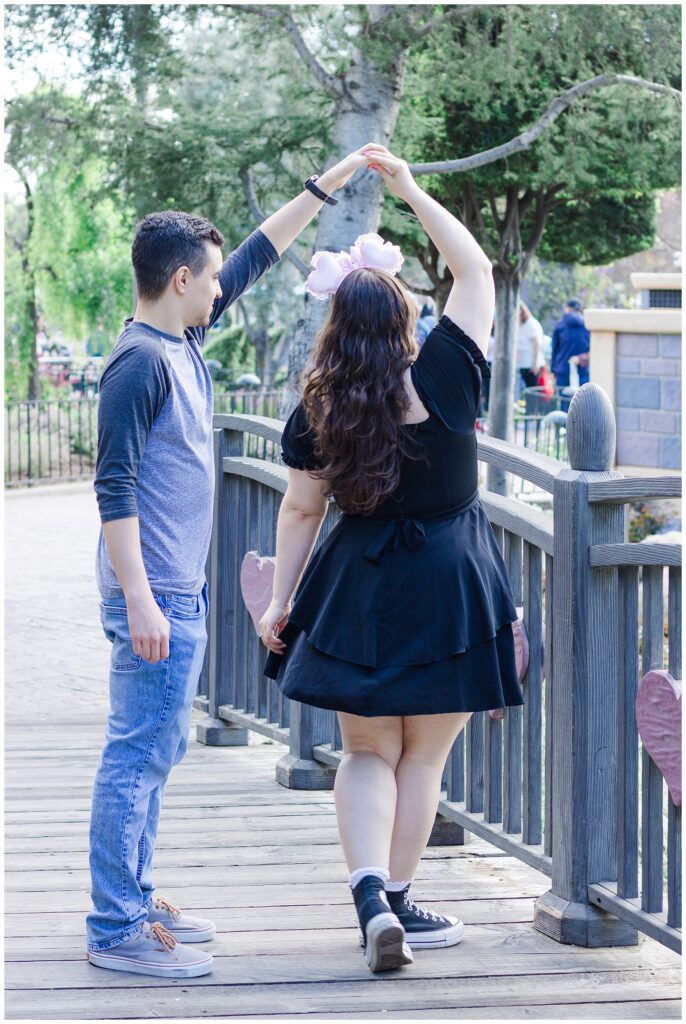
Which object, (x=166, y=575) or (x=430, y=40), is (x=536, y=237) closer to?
(x=430, y=40)

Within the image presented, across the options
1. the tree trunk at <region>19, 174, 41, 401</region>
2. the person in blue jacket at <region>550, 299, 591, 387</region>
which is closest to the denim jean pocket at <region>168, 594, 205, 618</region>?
the person in blue jacket at <region>550, 299, 591, 387</region>

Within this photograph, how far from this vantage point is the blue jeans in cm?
297

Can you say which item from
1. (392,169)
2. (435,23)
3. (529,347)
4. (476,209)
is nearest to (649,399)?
(476,209)

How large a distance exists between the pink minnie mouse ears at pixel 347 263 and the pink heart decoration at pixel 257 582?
166cm

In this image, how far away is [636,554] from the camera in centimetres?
298

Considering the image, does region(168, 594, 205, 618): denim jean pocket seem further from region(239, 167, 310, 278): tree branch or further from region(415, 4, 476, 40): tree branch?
region(239, 167, 310, 278): tree branch

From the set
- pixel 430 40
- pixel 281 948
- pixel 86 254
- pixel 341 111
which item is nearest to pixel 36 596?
pixel 341 111

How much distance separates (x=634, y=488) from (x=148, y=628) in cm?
108

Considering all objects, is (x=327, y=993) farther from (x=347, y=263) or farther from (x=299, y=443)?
(x=347, y=263)

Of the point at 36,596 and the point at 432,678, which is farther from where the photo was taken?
the point at 36,596

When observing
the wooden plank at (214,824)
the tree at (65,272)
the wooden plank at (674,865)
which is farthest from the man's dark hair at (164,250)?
the tree at (65,272)

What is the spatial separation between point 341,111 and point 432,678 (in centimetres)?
748

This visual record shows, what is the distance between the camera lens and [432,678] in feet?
9.55

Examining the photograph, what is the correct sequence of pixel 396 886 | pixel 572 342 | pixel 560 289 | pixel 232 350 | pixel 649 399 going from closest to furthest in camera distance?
1. pixel 396 886
2. pixel 649 399
3. pixel 572 342
4. pixel 232 350
5. pixel 560 289
